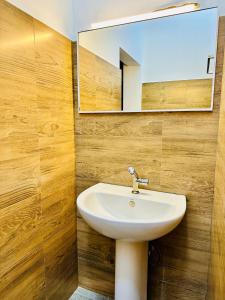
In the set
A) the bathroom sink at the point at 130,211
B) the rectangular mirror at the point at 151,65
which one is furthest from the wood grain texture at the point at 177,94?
the bathroom sink at the point at 130,211

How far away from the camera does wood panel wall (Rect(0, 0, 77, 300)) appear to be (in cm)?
92

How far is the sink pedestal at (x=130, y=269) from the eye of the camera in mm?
1129

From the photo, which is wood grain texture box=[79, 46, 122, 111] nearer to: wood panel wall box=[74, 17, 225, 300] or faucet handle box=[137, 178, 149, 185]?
wood panel wall box=[74, 17, 225, 300]

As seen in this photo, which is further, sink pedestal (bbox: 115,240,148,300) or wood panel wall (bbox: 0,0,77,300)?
sink pedestal (bbox: 115,240,148,300)

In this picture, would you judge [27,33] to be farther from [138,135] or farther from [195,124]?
[195,124]

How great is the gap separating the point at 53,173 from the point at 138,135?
557 millimetres

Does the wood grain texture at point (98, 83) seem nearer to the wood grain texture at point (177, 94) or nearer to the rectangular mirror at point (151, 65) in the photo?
the rectangular mirror at point (151, 65)

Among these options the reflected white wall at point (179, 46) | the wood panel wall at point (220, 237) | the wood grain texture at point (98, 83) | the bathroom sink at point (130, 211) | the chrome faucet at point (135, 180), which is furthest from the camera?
the wood grain texture at point (98, 83)

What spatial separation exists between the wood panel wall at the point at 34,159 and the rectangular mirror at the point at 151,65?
6.4 inches

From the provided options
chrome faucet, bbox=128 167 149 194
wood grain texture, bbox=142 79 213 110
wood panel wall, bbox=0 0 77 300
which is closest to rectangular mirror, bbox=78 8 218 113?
wood grain texture, bbox=142 79 213 110

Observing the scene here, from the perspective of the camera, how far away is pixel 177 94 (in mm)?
1128

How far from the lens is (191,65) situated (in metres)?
1.09

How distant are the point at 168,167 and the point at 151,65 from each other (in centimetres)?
59

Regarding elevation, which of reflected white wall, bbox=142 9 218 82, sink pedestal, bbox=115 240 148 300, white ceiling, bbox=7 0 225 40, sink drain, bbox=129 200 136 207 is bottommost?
sink pedestal, bbox=115 240 148 300
